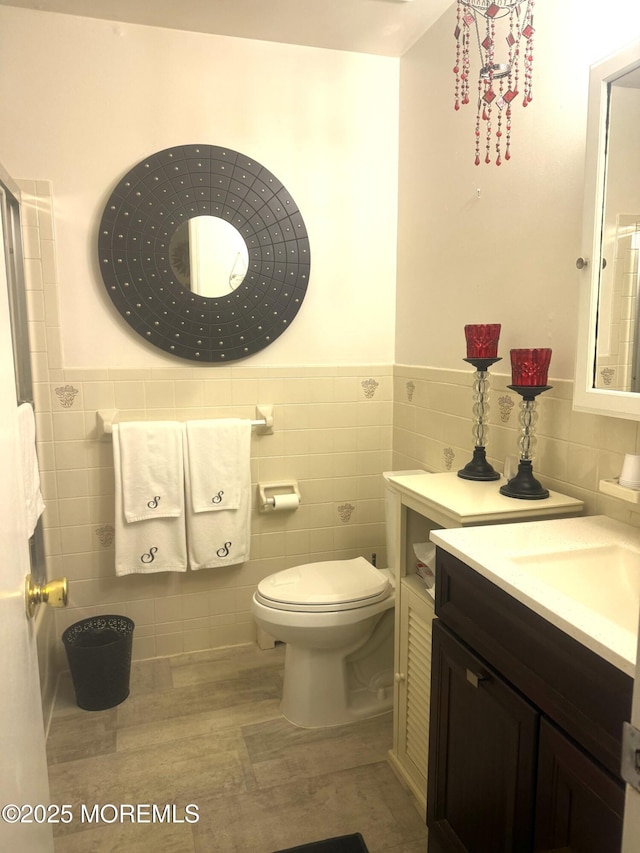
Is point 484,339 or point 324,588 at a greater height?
point 484,339

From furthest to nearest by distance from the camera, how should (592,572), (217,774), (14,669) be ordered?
(217,774)
(592,572)
(14,669)

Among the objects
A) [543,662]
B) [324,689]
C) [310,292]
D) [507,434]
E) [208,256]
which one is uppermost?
[208,256]

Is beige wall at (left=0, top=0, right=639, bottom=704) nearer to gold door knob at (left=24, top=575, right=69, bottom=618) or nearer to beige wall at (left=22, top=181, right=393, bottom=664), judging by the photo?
beige wall at (left=22, top=181, right=393, bottom=664)

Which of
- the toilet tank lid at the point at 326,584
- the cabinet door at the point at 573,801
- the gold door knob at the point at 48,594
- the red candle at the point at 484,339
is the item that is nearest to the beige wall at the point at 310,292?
the red candle at the point at 484,339

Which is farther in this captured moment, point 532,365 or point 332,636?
point 332,636

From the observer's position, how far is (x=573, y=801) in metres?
0.95

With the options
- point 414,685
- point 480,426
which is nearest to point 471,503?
point 480,426

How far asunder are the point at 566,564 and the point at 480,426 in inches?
25.9

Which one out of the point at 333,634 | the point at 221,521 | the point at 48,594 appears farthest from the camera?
the point at 221,521

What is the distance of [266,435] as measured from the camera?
101 inches

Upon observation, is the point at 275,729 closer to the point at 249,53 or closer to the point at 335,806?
the point at 335,806

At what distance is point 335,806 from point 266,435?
4.43 ft

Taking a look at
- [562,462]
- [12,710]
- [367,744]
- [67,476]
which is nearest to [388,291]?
[562,462]

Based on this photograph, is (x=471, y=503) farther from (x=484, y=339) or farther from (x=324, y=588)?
(x=324, y=588)
